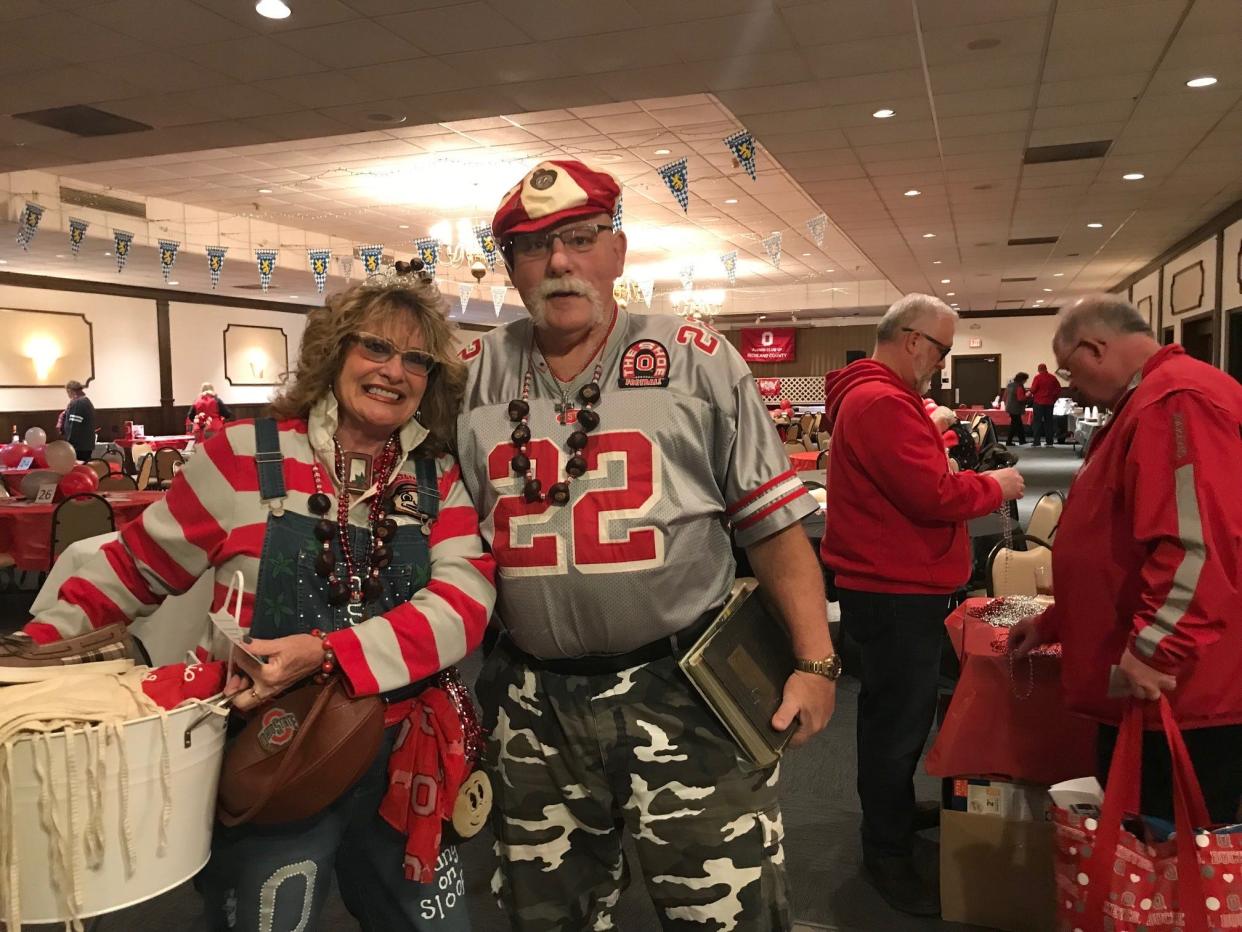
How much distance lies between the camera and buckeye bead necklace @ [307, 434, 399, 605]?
1512 mm

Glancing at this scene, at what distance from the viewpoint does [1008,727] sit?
98.7 inches

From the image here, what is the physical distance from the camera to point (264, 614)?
149 cm

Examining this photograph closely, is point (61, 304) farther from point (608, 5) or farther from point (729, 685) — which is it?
point (729, 685)

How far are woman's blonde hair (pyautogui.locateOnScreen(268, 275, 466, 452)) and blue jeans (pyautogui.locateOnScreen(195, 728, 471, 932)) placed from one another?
1.82 ft

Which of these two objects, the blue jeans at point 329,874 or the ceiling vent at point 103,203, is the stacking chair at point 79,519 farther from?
the ceiling vent at point 103,203

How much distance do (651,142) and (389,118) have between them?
2.72 m

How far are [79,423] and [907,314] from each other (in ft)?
38.8

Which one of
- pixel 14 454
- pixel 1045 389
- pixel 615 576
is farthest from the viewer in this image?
pixel 1045 389

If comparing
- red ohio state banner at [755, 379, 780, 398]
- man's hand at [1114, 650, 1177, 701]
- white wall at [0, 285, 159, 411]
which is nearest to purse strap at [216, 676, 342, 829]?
man's hand at [1114, 650, 1177, 701]

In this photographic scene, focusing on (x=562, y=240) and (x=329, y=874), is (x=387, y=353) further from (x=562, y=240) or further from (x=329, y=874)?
(x=329, y=874)

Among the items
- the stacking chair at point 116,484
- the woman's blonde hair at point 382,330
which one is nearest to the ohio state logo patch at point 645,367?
the woman's blonde hair at point 382,330

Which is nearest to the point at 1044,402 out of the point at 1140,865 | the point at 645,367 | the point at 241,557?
the point at 1140,865

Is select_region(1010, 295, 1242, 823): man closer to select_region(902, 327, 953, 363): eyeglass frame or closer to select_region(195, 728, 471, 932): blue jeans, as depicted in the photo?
select_region(902, 327, 953, 363): eyeglass frame

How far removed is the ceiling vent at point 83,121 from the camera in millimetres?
6859
